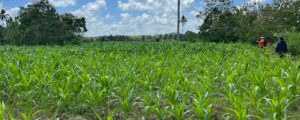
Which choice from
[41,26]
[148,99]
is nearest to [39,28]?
[41,26]

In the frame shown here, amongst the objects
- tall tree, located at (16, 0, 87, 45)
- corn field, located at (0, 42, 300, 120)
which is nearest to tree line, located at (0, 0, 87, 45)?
tall tree, located at (16, 0, 87, 45)

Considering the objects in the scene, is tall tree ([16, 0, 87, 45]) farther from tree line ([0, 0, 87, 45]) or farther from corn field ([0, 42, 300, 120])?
corn field ([0, 42, 300, 120])

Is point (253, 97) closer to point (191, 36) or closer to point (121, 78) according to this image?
point (121, 78)

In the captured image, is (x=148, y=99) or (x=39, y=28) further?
(x=39, y=28)

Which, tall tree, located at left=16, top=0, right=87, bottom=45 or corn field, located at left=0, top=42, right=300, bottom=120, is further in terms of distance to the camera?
tall tree, located at left=16, top=0, right=87, bottom=45

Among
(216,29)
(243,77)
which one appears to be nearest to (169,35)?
(216,29)

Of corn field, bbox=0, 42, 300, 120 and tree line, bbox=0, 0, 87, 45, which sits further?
tree line, bbox=0, 0, 87, 45

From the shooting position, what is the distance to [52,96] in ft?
17.1

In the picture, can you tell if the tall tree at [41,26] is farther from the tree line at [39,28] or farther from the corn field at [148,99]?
the corn field at [148,99]

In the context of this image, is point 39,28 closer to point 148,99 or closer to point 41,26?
point 41,26

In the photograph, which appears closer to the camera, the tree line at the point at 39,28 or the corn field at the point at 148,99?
the corn field at the point at 148,99

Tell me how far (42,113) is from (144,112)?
4.97 feet

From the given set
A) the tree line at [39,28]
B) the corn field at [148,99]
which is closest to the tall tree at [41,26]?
the tree line at [39,28]

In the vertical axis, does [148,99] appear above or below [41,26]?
below
